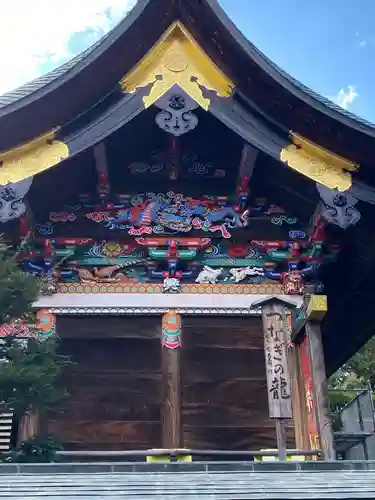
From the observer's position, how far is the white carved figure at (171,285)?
648 centimetres

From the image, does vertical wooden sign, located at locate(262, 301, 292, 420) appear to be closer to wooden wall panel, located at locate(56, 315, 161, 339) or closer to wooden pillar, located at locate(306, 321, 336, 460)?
wooden pillar, located at locate(306, 321, 336, 460)

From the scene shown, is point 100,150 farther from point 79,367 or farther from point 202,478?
point 202,478

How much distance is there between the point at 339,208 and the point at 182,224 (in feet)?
5.56

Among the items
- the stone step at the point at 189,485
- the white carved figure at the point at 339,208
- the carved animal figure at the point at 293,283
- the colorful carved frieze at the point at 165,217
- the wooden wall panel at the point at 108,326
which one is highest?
the colorful carved frieze at the point at 165,217

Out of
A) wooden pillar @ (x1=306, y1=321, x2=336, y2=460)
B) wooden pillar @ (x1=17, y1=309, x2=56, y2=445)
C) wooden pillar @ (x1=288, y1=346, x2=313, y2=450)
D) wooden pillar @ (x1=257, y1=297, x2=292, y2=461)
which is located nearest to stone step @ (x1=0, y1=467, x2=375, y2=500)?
wooden pillar @ (x1=257, y1=297, x2=292, y2=461)

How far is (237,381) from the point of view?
21.0 ft

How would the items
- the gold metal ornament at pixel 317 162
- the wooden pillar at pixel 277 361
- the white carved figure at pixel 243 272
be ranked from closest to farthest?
the wooden pillar at pixel 277 361
the gold metal ornament at pixel 317 162
the white carved figure at pixel 243 272

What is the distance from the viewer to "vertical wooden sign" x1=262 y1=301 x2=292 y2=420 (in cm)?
432

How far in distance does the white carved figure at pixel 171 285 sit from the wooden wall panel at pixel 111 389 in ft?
1.17

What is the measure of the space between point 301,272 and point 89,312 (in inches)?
89.0

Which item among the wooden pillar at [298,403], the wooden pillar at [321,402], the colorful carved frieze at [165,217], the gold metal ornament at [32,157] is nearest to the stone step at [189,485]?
the wooden pillar at [321,402]

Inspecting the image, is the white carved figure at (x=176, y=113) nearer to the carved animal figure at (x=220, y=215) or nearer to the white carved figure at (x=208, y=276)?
the carved animal figure at (x=220, y=215)

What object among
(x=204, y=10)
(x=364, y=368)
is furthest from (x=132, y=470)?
(x=364, y=368)

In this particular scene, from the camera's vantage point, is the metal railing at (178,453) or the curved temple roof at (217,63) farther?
the curved temple roof at (217,63)
